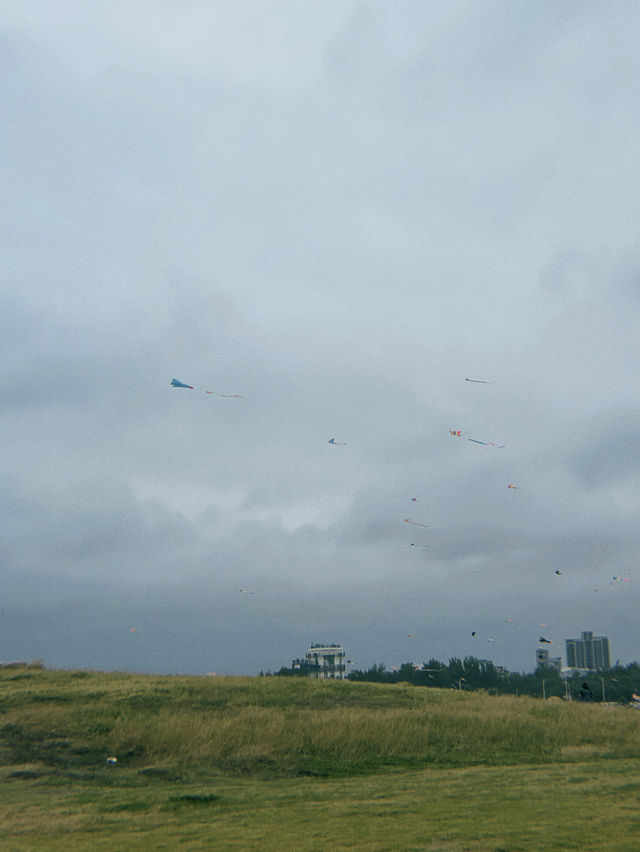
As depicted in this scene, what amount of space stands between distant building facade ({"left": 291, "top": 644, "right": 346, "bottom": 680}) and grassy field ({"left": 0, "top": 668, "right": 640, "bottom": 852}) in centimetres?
6268

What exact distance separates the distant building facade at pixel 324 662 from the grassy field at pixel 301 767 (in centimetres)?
6268

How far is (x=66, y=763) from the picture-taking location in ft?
73.9

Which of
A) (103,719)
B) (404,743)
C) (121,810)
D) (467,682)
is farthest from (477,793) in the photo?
(467,682)

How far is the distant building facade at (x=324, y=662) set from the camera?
9854cm

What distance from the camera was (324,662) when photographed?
393ft

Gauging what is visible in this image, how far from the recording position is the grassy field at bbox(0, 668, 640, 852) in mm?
12484

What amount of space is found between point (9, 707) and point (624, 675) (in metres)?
83.3

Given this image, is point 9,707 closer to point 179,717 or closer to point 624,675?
point 179,717

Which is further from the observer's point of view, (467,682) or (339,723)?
(467,682)

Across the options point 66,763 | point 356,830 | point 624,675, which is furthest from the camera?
point 624,675

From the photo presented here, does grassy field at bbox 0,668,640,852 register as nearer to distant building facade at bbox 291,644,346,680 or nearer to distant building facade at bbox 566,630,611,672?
distant building facade at bbox 291,644,346,680

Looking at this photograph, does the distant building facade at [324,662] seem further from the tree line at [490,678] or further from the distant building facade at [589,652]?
the distant building facade at [589,652]

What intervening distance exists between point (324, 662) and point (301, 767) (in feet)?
331

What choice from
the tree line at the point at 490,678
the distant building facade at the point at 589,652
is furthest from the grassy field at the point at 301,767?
the distant building facade at the point at 589,652
